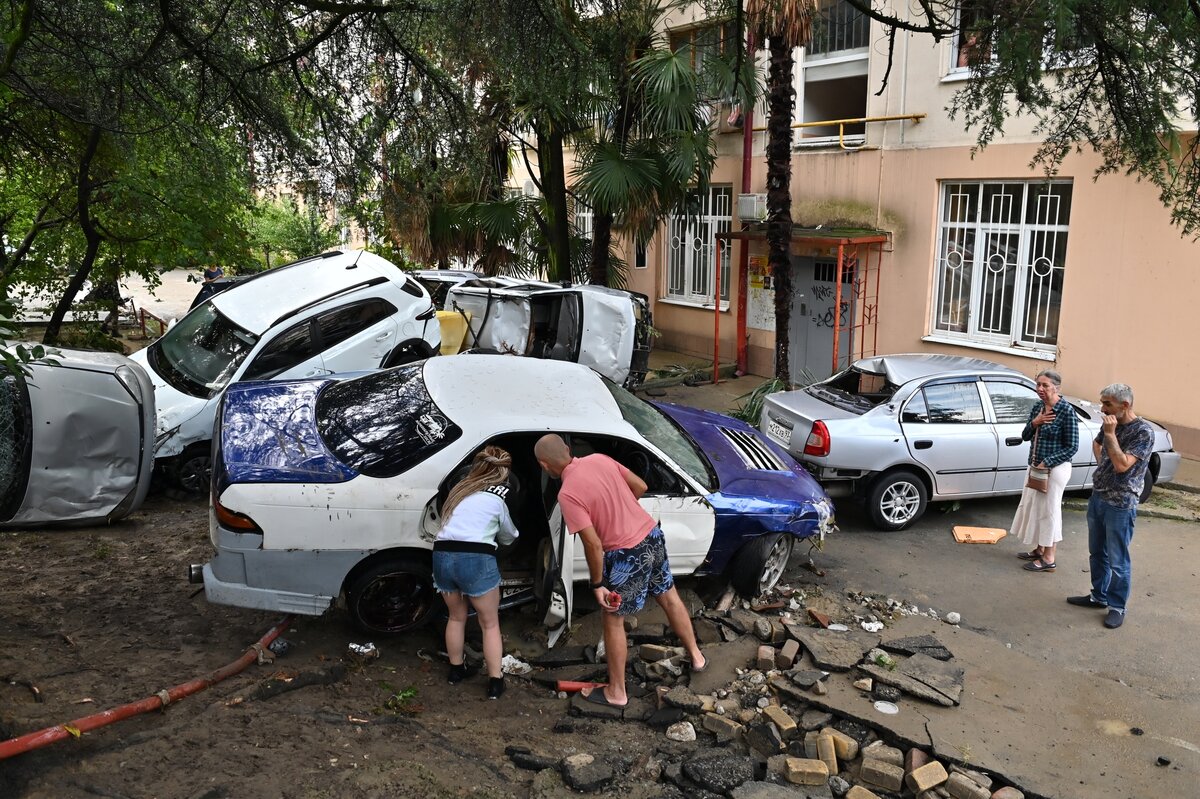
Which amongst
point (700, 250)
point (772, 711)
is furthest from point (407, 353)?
point (700, 250)

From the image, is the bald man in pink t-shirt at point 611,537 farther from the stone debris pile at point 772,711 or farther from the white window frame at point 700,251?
the white window frame at point 700,251

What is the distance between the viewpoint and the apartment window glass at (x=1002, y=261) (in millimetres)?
12188

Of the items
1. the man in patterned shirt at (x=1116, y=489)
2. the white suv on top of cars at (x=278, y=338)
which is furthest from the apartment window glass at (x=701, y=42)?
the man in patterned shirt at (x=1116, y=489)

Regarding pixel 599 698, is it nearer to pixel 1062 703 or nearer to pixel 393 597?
pixel 393 597

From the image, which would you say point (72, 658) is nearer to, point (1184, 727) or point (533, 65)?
point (533, 65)

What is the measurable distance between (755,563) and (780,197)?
20.2ft

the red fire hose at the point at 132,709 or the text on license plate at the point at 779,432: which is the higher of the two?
the text on license plate at the point at 779,432

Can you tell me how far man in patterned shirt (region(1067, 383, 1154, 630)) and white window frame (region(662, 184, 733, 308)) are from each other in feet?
32.3

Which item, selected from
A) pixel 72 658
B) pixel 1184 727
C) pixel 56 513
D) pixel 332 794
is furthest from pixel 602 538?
pixel 56 513

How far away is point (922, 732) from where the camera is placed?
540cm

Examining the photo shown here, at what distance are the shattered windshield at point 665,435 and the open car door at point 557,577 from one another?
42.0 inches

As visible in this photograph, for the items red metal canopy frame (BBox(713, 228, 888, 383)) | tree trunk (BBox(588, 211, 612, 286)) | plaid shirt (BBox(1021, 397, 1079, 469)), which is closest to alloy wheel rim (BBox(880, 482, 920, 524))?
plaid shirt (BBox(1021, 397, 1079, 469))

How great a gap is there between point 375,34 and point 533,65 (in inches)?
59.8

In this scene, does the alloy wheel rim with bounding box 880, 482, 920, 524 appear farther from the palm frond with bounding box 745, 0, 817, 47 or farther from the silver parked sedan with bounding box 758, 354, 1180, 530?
the palm frond with bounding box 745, 0, 817, 47
